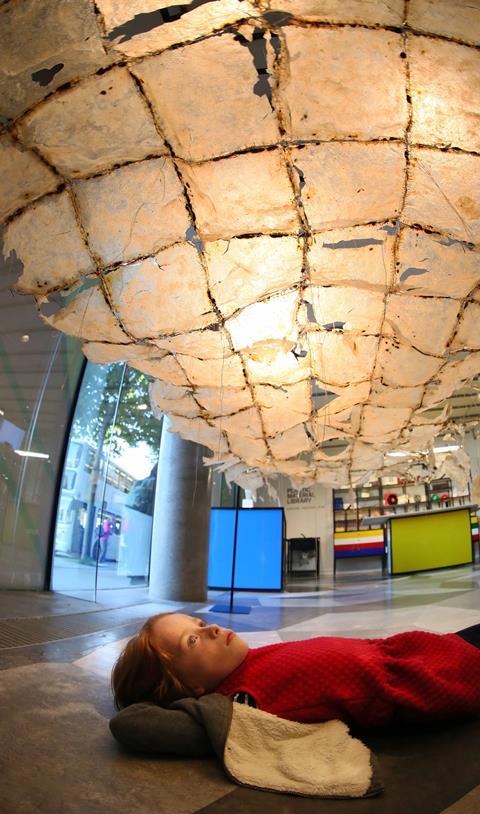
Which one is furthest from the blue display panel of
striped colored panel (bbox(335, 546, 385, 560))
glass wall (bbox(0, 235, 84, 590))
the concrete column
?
striped colored panel (bbox(335, 546, 385, 560))

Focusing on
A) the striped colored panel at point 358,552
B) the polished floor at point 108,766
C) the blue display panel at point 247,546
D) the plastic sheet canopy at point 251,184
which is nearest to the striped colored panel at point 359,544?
the striped colored panel at point 358,552

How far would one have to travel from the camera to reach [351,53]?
1.54 m

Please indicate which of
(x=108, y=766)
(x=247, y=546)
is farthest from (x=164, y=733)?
(x=247, y=546)

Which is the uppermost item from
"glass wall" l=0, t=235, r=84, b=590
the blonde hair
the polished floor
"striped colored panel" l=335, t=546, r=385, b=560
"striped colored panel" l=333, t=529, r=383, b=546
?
"glass wall" l=0, t=235, r=84, b=590

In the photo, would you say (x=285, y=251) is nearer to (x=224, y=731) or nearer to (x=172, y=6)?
(x=172, y=6)

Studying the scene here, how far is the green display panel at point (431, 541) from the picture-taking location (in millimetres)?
8883

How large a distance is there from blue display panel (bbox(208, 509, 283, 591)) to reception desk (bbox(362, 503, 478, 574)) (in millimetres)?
2767

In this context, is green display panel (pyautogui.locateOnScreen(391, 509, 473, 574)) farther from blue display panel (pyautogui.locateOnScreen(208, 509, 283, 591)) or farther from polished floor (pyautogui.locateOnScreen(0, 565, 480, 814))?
polished floor (pyautogui.locateOnScreen(0, 565, 480, 814))

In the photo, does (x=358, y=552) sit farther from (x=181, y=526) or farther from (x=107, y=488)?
(x=107, y=488)

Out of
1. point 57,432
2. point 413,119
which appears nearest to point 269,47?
point 413,119

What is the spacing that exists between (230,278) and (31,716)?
197 cm

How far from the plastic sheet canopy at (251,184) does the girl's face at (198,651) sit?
168 cm

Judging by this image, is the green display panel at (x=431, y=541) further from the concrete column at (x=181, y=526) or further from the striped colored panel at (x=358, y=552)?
the concrete column at (x=181, y=526)

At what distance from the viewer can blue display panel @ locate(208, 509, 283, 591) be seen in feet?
26.2
